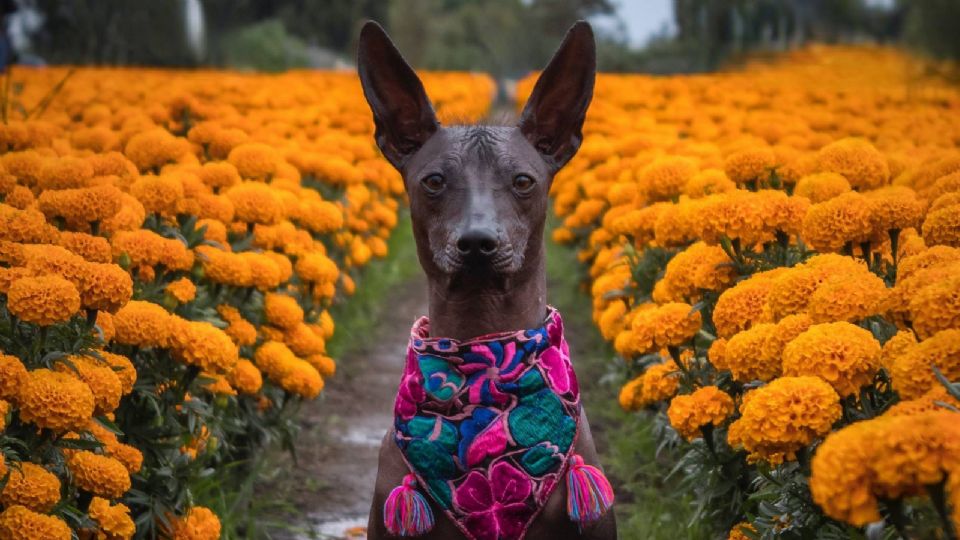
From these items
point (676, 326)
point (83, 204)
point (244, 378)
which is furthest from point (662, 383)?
point (83, 204)

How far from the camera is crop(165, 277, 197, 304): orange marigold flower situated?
459cm

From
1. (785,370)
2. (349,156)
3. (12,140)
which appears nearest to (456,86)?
(349,156)

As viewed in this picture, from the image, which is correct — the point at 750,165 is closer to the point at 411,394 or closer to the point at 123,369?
the point at 411,394

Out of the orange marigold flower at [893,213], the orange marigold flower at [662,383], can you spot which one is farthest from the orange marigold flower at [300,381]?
the orange marigold flower at [893,213]

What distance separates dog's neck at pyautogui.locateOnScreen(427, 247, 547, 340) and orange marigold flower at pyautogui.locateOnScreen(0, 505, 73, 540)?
123cm

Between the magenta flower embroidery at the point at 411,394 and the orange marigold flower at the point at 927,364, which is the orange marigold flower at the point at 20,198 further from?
the orange marigold flower at the point at 927,364

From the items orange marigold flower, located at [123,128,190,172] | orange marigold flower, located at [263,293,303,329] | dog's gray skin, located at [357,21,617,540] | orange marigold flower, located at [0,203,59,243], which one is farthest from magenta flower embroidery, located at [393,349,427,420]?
orange marigold flower, located at [123,128,190,172]

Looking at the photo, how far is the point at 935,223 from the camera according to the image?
12.0 ft

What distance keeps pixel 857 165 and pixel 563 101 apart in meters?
1.75

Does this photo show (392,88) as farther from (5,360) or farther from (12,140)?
(12,140)

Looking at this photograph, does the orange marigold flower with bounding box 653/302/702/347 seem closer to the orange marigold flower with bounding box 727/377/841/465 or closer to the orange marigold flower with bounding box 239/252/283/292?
the orange marigold flower with bounding box 727/377/841/465

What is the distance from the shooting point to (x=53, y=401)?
3.24 m

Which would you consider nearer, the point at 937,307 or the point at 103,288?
the point at 937,307

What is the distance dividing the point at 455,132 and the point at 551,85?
359 mm
